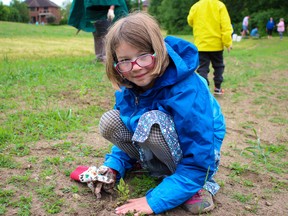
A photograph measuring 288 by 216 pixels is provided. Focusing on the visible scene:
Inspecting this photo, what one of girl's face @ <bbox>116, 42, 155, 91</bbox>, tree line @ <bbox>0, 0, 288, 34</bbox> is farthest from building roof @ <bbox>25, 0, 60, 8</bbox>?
girl's face @ <bbox>116, 42, 155, 91</bbox>

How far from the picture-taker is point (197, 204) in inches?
73.3

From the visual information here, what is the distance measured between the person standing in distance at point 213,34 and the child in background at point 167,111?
3105mm

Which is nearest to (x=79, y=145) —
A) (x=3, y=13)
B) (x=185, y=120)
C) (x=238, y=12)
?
(x=185, y=120)

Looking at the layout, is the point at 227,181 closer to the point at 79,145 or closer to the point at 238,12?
the point at 79,145

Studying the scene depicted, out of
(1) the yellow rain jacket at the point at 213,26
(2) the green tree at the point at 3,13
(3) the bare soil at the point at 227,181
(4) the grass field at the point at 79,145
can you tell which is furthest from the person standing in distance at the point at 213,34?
(2) the green tree at the point at 3,13

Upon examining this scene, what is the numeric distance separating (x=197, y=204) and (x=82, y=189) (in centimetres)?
72

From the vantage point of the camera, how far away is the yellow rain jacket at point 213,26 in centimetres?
487

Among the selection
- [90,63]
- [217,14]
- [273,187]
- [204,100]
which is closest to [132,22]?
[204,100]

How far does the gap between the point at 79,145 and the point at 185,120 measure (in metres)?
1.30

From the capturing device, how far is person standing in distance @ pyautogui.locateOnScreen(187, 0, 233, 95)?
4879mm

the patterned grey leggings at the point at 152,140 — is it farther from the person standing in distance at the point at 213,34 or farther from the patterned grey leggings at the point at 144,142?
the person standing in distance at the point at 213,34

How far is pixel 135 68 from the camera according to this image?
1.83 meters

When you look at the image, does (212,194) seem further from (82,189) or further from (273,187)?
(82,189)

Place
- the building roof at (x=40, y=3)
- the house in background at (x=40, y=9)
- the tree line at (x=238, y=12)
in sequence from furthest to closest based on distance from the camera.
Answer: the building roof at (x=40, y=3) < the house in background at (x=40, y=9) < the tree line at (x=238, y=12)
